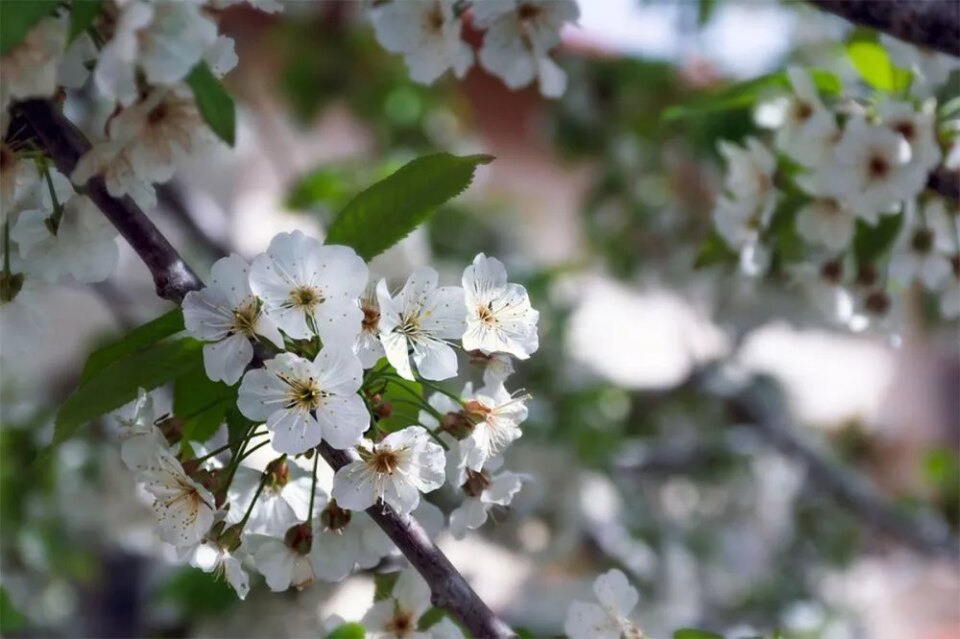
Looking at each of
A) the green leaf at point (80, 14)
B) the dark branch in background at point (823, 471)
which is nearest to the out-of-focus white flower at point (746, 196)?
the green leaf at point (80, 14)

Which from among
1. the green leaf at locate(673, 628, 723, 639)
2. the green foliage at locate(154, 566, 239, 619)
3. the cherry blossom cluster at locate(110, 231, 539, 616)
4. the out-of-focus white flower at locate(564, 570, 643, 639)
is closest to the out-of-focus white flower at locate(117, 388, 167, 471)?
the cherry blossom cluster at locate(110, 231, 539, 616)

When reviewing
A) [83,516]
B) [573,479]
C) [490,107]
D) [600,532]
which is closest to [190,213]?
[83,516]

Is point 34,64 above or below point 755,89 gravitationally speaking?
above

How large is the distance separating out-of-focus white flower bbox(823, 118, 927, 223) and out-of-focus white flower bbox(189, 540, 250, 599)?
1.96 feet

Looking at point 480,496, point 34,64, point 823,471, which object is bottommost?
point 823,471

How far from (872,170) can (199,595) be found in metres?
0.99

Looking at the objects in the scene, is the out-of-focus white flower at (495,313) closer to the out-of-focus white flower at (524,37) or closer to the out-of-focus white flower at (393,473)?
the out-of-focus white flower at (393,473)

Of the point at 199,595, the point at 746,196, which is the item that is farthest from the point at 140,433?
the point at 199,595

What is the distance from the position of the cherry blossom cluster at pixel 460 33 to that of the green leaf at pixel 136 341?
317 millimetres

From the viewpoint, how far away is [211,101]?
20.5 inches

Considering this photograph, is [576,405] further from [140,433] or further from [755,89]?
[140,433]

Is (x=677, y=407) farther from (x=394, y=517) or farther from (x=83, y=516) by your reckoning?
(x=394, y=517)

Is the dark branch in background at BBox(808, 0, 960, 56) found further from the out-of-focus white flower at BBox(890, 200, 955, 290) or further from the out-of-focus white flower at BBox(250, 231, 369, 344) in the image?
the out-of-focus white flower at BBox(250, 231, 369, 344)

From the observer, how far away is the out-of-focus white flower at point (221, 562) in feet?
1.81
